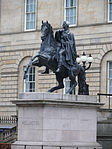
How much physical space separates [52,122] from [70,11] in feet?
75.0

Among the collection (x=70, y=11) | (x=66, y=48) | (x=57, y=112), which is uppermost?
(x=70, y=11)

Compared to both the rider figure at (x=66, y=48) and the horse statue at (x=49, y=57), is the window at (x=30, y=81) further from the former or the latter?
the rider figure at (x=66, y=48)

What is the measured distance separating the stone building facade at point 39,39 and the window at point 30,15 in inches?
4.7

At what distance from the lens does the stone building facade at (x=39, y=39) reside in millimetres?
47000

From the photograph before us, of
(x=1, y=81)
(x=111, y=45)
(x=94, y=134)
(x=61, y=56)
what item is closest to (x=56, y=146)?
(x=94, y=134)

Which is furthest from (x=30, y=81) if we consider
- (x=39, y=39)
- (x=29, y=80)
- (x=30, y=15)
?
(x=30, y=15)

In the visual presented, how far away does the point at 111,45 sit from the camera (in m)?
46.7

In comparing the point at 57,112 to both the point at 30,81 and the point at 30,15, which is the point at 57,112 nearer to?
the point at 30,81

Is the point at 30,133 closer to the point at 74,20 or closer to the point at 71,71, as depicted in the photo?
the point at 71,71

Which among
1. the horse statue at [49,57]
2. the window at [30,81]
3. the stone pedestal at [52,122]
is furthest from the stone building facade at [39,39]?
the stone pedestal at [52,122]

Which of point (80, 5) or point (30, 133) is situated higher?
point (80, 5)

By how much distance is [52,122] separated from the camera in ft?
90.6

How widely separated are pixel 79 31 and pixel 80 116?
20.8 metres

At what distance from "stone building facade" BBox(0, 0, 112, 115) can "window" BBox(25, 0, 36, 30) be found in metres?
0.12
